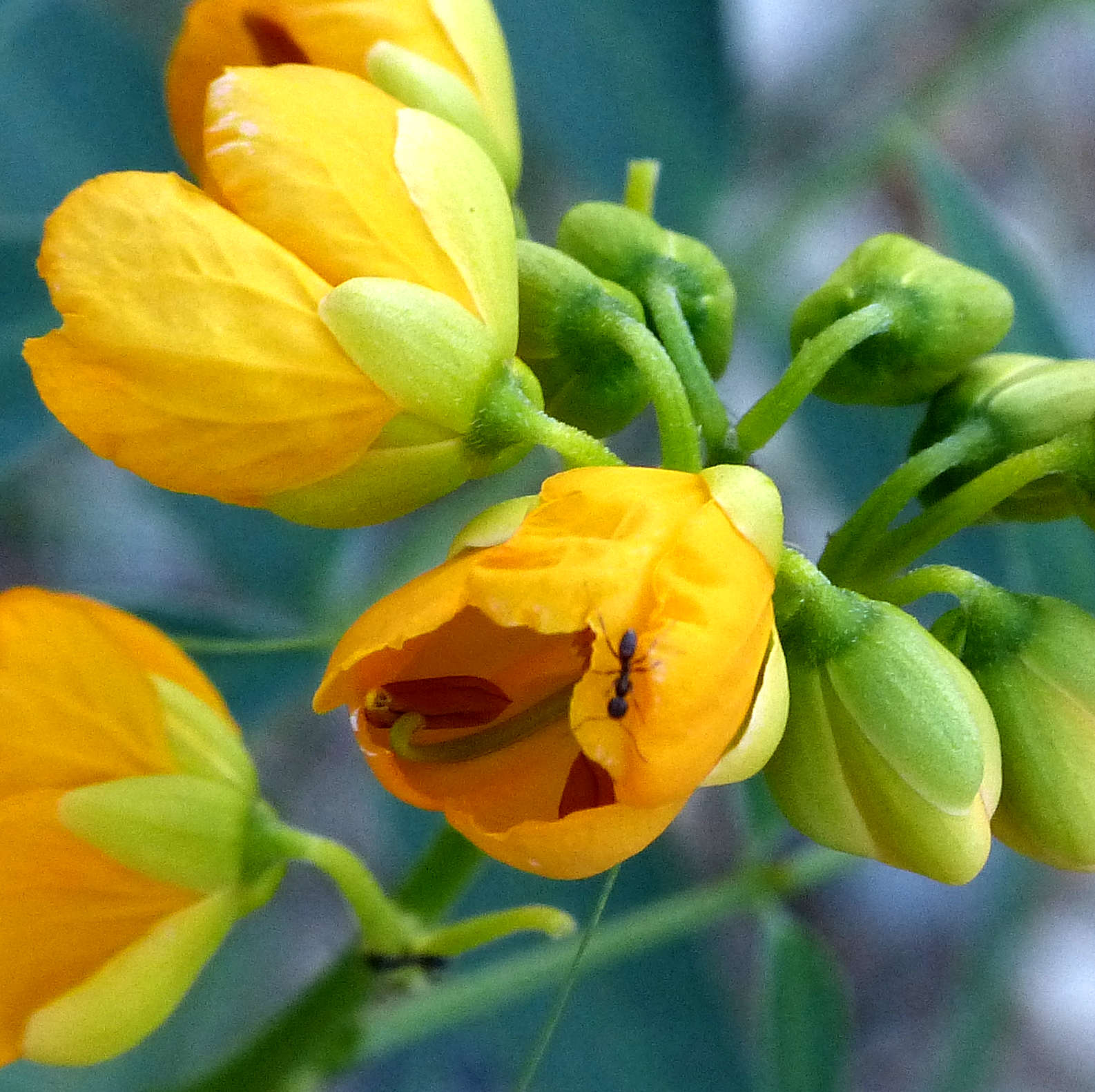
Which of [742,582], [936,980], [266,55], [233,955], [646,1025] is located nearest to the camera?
[742,582]

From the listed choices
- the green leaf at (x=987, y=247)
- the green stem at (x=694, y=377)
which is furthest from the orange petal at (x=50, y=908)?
the green leaf at (x=987, y=247)

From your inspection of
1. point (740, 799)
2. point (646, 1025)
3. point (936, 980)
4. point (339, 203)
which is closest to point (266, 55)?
point (339, 203)

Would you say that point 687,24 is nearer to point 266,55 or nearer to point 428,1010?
point 266,55

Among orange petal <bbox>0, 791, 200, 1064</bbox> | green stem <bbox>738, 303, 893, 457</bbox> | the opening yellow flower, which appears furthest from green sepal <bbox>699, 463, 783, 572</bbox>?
orange petal <bbox>0, 791, 200, 1064</bbox>

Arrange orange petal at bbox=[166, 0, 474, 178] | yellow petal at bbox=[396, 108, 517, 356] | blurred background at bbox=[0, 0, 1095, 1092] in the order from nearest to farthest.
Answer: yellow petal at bbox=[396, 108, 517, 356]
orange petal at bbox=[166, 0, 474, 178]
blurred background at bbox=[0, 0, 1095, 1092]

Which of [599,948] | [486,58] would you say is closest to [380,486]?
[486,58]

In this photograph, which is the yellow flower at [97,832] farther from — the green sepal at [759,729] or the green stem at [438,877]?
the green sepal at [759,729]

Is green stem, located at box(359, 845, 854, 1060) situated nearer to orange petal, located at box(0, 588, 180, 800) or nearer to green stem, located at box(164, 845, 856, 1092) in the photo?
green stem, located at box(164, 845, 856, 1092)
